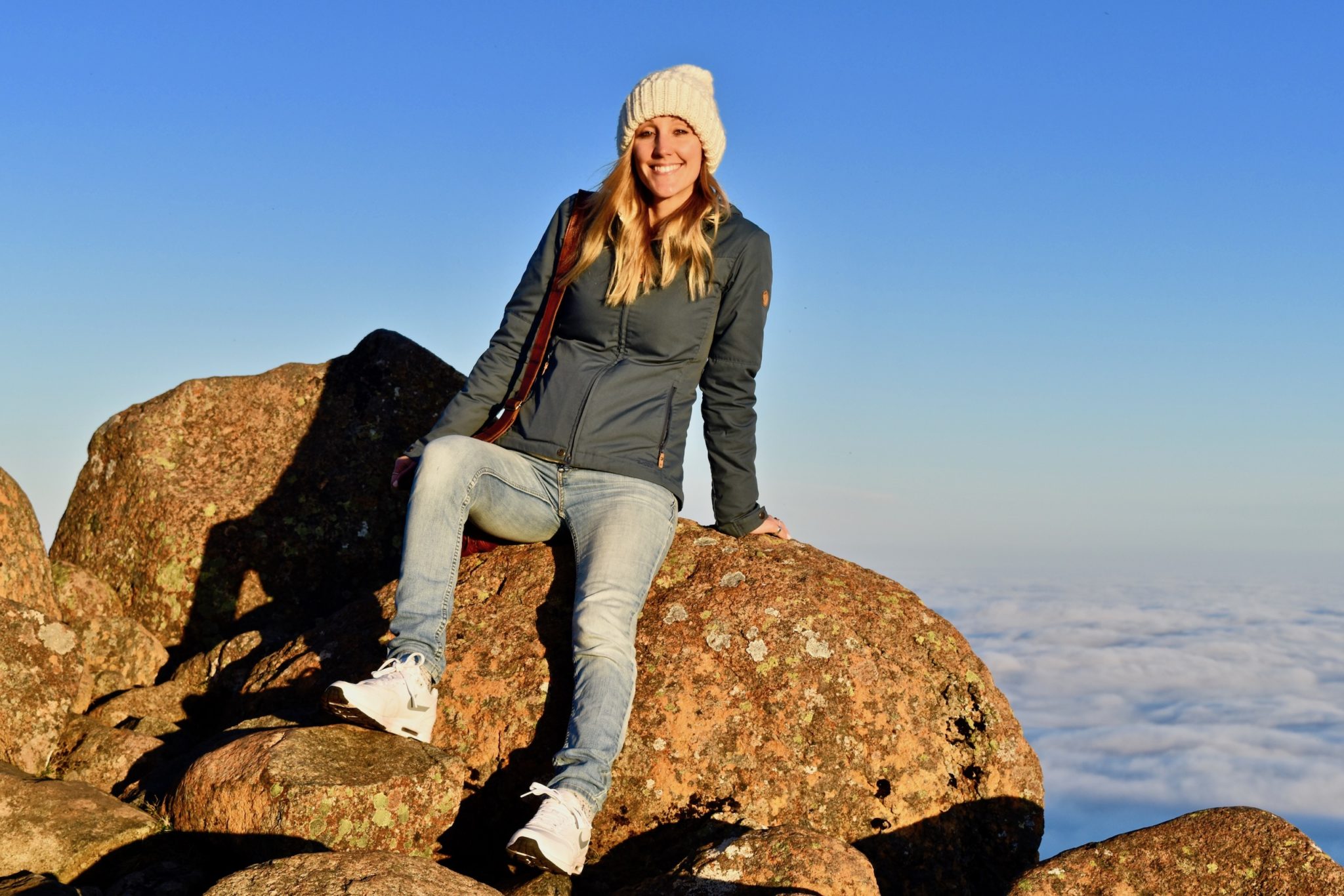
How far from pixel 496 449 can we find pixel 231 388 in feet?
13.1

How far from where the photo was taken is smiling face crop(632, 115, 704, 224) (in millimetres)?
7367

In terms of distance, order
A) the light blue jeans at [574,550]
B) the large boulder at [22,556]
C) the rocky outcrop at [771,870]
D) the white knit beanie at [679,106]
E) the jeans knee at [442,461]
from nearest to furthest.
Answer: the rocky outcrop at [771,870]
the light blue jeans at [574,550]
the jeans knee at [442,461]
the white knit beanie at [679,106]
the large boulder at [22,556]

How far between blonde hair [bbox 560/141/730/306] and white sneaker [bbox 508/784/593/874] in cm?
300

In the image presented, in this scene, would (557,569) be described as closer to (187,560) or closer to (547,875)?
(547,875)

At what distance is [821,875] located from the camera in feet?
Result: 17.7

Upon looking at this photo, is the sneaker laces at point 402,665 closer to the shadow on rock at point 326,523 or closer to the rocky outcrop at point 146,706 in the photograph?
the rocky outcrop at point 146,706

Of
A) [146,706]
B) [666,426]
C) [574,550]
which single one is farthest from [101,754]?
[666,426]

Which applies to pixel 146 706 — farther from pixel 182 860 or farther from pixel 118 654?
pixel 182 860

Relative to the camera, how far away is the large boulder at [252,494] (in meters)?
9.07

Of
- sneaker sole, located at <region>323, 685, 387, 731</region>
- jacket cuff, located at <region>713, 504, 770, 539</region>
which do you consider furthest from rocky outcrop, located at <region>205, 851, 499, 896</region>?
jacket cuff, located at <region>713, 504, 770, 539</region>

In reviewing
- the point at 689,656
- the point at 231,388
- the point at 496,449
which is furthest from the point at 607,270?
the point at 231,388

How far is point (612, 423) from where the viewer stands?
6938 mm

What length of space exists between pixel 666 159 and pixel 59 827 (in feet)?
16.3

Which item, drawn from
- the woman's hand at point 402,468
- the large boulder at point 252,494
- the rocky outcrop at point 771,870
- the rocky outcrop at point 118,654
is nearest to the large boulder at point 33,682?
the rocky outcrop at point 118,654
